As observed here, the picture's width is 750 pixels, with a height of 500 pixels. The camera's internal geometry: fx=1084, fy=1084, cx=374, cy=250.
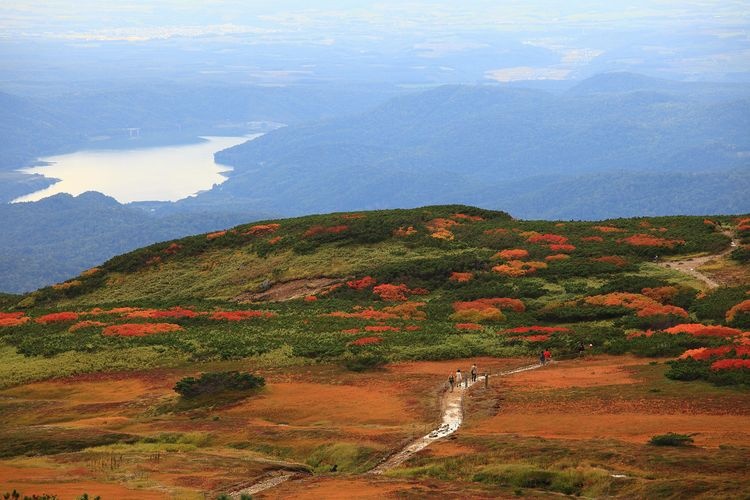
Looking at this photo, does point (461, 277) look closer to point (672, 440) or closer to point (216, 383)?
point (216, 383)

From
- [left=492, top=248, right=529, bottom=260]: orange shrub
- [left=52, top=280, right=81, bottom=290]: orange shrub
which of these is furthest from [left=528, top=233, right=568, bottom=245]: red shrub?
[left=52, top=280, right=81, bottom=290]: orange shrub

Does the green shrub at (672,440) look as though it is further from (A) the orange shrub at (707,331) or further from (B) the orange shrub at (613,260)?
(B) the orange shrub at (613,260)

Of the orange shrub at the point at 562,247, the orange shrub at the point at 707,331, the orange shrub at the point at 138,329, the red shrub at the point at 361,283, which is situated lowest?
the orange shrub at the point at 707,331

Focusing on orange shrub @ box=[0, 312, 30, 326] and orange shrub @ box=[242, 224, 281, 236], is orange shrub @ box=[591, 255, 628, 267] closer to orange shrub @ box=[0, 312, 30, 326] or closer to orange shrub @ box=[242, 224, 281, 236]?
orange shrub @ box=[242, 224, 281, 236]

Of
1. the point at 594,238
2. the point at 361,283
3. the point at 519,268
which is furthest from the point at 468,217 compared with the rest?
the point at 361,283

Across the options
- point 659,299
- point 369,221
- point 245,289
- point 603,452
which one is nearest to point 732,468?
point 603,452

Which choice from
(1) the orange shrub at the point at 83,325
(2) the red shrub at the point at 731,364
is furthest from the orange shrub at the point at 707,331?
(1) the orange shrub at the point at 83,325

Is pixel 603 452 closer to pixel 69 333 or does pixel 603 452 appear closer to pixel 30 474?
pixel 30 474

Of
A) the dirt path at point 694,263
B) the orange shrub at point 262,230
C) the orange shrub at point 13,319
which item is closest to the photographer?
the orange shrub at point 13,319
